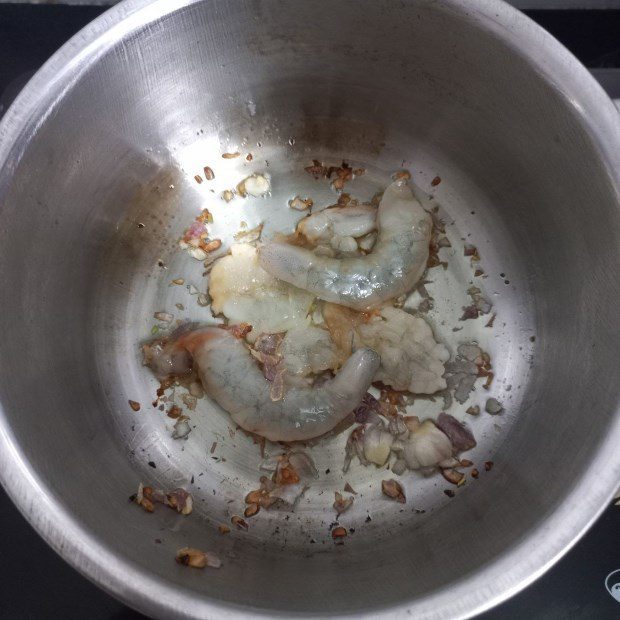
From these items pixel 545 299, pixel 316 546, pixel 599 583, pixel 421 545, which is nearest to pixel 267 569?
pixel 316 546

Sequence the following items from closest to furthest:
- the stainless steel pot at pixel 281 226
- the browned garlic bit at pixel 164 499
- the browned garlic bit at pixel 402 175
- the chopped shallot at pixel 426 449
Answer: the stainless steel pot at pixel 281 226
the browned garlic bit at pixel 164 499
the chopped shallot at pixel 426 449
the browned garlic bit at pixel 402 175

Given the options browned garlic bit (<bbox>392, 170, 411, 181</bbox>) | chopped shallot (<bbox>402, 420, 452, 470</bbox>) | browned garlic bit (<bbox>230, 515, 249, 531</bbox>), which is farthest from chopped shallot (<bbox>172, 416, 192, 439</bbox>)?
browned garlic bit (<bbox>392, 170, 411, 181</bbox>)

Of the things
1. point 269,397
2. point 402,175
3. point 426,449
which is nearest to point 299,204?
point 402,175

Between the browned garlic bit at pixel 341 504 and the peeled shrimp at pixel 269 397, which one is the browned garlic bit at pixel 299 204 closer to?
the peeled shrimp at pixel 269 397

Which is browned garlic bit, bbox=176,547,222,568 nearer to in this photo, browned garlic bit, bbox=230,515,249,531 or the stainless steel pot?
the stainless steel pot

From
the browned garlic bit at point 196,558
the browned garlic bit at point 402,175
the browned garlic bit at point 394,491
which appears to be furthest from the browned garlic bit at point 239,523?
the browned garlic bit at point 402,175

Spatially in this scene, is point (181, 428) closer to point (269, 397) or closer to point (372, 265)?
point (269, 397)
